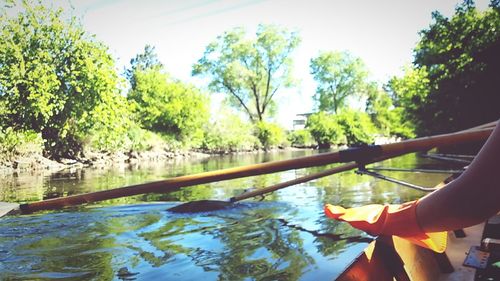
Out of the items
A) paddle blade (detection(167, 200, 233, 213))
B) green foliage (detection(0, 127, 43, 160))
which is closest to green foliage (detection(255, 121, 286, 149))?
green foliage (detection(0, 127, 43, 160))

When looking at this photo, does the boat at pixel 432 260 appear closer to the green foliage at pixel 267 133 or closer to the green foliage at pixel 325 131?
the green foliage at pixel 267 133

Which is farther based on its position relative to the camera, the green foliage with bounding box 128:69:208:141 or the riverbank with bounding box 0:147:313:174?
the green foliage with bounding box 128:69:208:141

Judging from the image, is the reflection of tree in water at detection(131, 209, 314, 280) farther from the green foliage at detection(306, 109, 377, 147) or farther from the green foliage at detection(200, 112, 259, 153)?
the green foliage at detection(306, 109, 377, 147)

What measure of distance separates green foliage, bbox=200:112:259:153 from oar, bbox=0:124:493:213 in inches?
1518

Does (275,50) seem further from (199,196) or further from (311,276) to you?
(311,276)

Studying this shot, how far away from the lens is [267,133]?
4862 cm

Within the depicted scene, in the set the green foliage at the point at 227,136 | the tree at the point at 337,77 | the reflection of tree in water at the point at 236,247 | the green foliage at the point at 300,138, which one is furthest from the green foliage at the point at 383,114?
the reflection of tree in water at the point at 236,247

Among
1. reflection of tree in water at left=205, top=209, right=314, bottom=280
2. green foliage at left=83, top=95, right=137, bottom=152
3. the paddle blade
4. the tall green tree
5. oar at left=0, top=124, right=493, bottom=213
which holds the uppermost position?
the tall green tree

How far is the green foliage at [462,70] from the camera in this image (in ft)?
55.7

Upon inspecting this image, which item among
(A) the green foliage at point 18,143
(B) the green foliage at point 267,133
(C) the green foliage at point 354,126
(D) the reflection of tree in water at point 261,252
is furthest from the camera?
(C) the green foliage at point 354,126

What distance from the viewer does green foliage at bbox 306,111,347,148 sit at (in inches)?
2023

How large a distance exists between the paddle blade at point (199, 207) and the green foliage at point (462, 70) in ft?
49.3

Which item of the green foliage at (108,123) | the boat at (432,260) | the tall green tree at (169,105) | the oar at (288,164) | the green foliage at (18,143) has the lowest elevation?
the boat at (432,260)

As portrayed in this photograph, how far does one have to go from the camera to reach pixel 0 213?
445 cm
